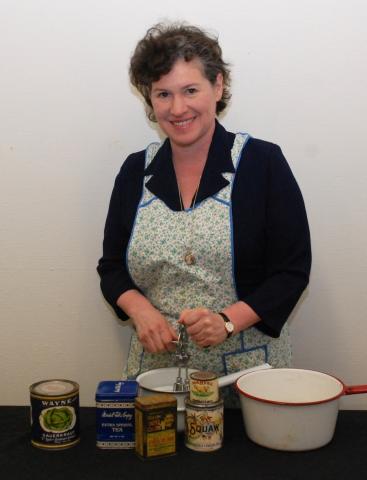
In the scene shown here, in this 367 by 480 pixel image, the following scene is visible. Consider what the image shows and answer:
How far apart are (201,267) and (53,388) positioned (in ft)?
1.46

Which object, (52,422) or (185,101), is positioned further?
(185,101)

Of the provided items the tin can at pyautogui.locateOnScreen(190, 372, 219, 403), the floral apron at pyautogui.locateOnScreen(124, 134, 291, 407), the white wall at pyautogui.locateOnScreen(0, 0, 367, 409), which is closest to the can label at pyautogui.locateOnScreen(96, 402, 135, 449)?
the tin can at pyautogui.locateOnScreen(190, 372, 219, 403)

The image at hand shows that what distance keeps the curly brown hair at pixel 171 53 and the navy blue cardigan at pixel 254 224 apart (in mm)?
153

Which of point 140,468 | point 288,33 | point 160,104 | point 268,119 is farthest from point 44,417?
point 288,33

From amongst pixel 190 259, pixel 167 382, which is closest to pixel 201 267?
pixel 190 259

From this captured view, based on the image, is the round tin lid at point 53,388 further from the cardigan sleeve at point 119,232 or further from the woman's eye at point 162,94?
the woman's eye at point 162,94

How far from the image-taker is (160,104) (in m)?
1.41

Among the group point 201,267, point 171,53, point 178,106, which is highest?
point 171,53

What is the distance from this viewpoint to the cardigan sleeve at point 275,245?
134 centimetres

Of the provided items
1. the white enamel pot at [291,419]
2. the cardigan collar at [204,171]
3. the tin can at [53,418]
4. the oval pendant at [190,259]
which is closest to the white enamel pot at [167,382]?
the white enamel pot at [291,419]

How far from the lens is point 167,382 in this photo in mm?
1229

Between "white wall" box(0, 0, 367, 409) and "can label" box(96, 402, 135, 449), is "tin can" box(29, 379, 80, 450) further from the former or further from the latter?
"white wall" box(0, 0, 367, 409)

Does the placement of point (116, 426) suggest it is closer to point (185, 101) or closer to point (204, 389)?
point (204, 389)

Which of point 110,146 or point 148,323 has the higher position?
point 110,146
